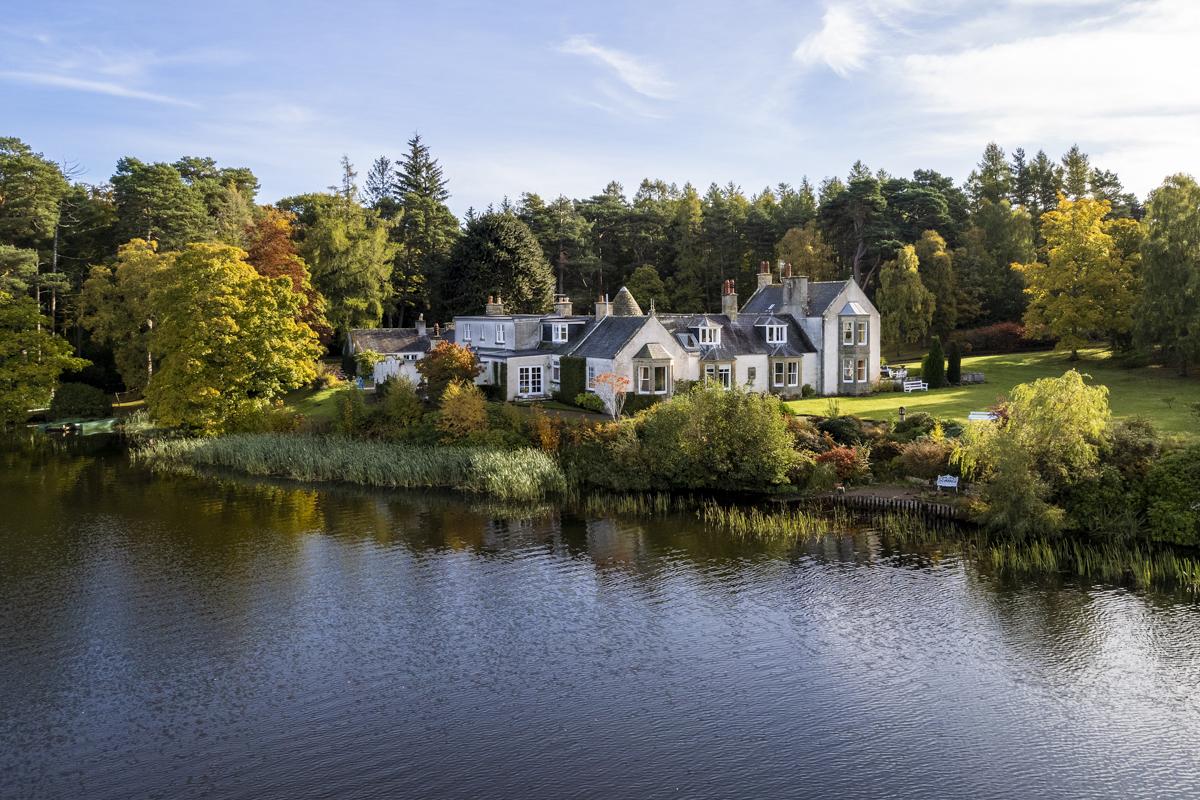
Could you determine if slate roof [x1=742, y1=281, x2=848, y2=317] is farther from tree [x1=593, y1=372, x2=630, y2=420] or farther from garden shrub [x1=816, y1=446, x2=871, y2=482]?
garden shrub [x1=816, y1=446, x2=871, y2=482]

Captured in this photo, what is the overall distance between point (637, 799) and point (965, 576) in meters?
16.3

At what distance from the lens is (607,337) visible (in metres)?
53.2

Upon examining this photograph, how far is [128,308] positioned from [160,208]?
10649 mm

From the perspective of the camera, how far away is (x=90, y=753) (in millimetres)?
18875

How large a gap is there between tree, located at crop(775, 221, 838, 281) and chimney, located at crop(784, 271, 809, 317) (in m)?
19.9

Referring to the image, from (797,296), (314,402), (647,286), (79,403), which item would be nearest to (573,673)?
(797,296)

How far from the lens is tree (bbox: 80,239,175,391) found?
63.0 m

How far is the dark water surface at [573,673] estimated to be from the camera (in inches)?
709

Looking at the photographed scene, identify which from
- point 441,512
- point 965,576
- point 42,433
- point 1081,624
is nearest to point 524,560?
point 441,512

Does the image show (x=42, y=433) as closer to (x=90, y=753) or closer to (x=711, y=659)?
(x=90, y=753)

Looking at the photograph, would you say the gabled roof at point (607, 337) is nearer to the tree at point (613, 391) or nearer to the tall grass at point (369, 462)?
the tree at point (613, 391)

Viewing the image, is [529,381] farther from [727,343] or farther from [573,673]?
[573,673]

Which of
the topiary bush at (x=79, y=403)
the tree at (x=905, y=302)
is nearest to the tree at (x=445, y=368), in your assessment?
the topiary bush at (x=79, y=403)

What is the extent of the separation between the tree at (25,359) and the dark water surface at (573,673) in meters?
29.2
